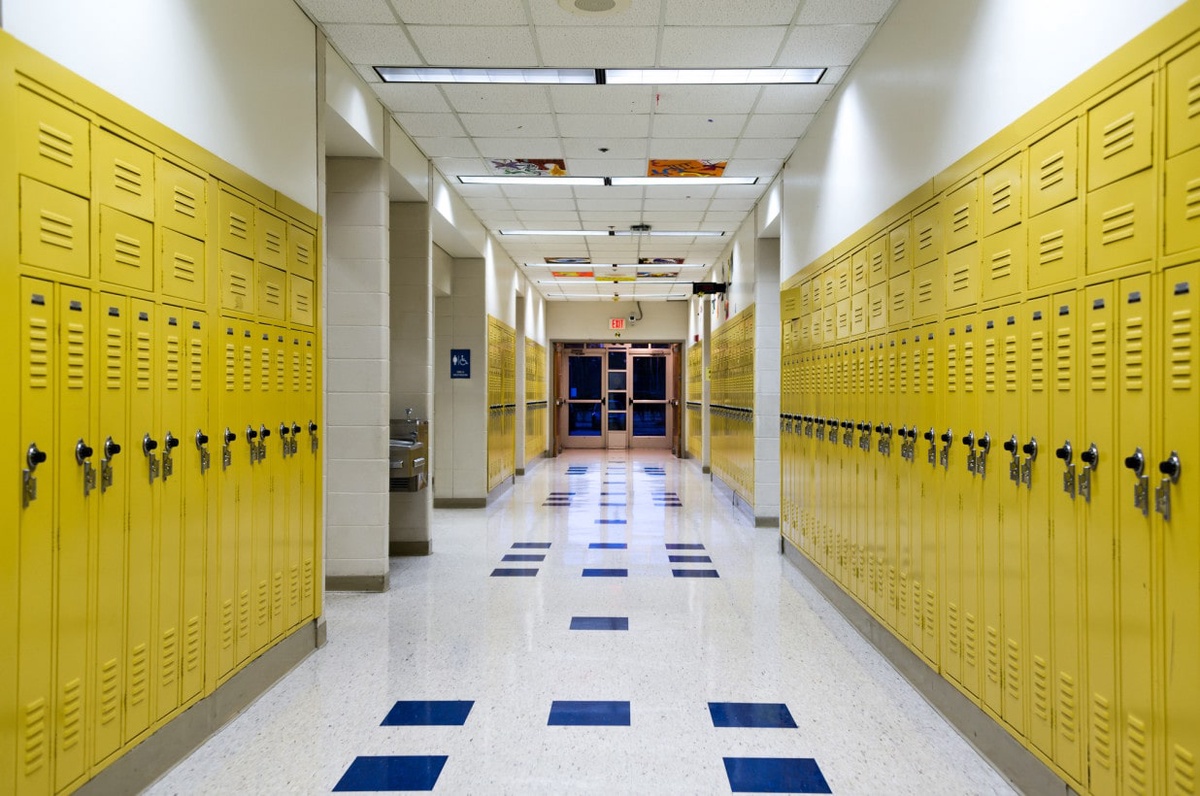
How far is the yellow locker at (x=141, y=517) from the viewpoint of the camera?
7.68ft

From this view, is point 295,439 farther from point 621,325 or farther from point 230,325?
point 621,325

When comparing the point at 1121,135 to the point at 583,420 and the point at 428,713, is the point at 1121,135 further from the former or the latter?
the point at 583,420

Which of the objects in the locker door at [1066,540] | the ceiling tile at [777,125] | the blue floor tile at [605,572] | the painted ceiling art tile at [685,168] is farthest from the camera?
the painted ceiling art tile at [685,168]

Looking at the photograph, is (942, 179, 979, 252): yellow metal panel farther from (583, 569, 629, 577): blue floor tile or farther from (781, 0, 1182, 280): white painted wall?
(583, 569, 629, 577): blue floor tile

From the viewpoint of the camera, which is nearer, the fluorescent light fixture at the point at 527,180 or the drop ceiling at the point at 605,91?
the drop ceiling at the point at 605,91

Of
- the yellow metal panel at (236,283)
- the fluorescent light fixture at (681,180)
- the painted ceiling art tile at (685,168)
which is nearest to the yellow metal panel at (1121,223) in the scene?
the yellow metal panel at (236,283)

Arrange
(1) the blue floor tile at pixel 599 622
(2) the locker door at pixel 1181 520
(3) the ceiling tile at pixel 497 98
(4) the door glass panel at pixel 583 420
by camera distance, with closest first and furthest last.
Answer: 1. (2) the locker door at pixel 1181 520
2. (1) the blue floor tile at pixel 599 622
3. (3) the ceiling tile at pixel 497 98
4. (4) the door glass panel at pixel 583 420

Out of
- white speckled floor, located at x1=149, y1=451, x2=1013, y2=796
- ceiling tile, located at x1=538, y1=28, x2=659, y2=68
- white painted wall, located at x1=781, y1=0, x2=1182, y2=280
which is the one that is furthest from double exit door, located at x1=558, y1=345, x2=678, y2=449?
ceiling tile, located at x1=538, y1=28, x2=659, y2=68

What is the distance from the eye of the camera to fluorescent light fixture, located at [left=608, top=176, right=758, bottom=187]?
6605 millimetres

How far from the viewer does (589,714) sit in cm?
300

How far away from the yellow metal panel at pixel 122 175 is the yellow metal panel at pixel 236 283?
51cm

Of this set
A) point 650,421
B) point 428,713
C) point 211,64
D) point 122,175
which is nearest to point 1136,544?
point 428,713

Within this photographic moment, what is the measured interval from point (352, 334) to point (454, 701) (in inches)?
101

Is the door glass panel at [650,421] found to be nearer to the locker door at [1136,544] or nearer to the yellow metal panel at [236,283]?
the yellow metal panel at [236,283]
